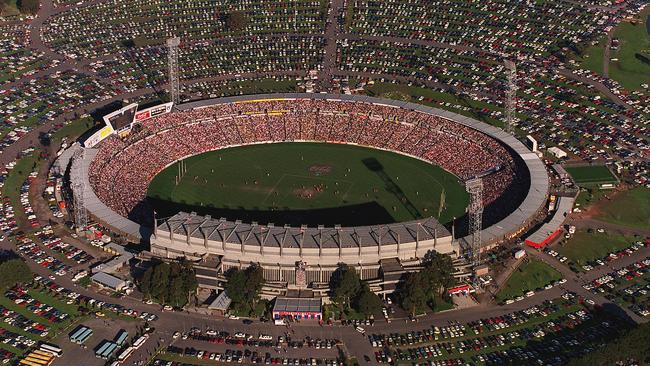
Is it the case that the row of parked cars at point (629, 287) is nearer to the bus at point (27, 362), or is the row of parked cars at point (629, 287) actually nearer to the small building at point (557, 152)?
the small building at point (557, 152)

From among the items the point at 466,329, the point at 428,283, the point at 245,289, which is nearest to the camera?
the point at 466,329

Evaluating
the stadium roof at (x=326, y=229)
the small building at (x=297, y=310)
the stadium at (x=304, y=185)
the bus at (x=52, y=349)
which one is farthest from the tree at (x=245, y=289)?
the bus at (x=52, y=349)

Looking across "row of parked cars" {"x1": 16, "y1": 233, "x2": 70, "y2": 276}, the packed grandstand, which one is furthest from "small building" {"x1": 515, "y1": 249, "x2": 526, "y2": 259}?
"row of parked cars" {"x1": 16, "y1": 233, "x2": 70, "y2": 276}

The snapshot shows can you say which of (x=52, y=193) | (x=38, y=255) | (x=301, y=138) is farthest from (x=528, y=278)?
(x=52, y=193)

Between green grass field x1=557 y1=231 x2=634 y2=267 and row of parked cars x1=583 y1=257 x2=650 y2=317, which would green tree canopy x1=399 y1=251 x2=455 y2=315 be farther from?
green grass field x1=557 y1=231 x2=634 y2=267

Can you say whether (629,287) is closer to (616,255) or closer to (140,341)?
(616,255)

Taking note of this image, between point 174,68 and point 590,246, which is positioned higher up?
point 174,68
